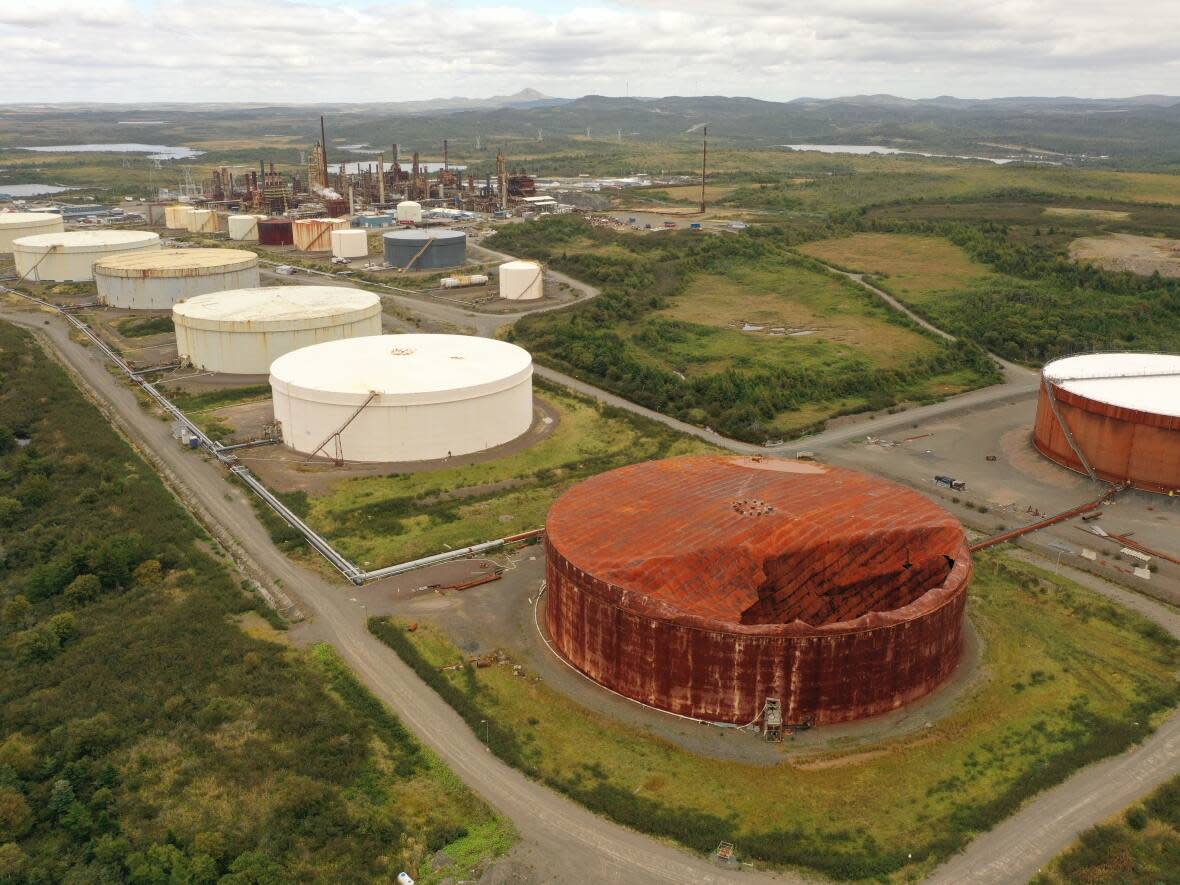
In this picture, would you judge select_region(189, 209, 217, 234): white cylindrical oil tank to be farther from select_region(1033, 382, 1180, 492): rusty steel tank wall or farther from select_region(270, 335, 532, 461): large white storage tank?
select_region(1033, 382, 1180, 492): rusty steel tank wall

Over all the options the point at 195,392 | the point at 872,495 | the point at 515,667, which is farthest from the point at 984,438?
the point at 195,392

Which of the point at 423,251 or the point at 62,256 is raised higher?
the point at 423,251

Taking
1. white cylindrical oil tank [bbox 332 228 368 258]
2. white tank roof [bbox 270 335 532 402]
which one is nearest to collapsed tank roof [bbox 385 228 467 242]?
white cylindrical oil tank [bbox 332 228 368 258]

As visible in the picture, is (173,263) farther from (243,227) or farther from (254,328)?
(243,227)

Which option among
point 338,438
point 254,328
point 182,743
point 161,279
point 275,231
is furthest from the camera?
point 275,231

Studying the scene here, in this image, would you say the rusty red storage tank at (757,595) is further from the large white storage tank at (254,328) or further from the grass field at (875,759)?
the large white storage tank at (254,328)

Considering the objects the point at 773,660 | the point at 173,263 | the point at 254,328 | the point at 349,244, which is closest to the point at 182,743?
the point at 773,660
